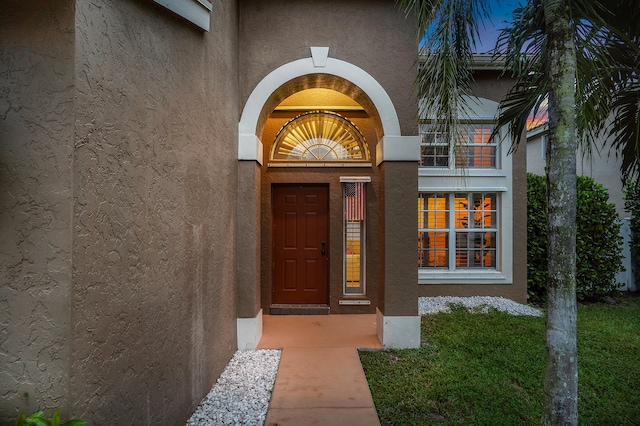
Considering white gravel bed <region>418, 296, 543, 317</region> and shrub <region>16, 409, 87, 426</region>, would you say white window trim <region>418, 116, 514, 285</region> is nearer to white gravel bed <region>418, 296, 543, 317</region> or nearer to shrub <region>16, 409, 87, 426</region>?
white gravel bed <region>418, 296, 543, 317</region>

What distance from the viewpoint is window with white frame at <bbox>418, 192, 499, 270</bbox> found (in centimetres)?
802

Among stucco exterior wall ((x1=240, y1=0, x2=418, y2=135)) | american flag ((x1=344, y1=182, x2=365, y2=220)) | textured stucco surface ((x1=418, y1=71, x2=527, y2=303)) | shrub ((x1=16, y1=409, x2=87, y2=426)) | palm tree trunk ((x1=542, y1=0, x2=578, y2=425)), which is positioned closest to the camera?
shrub ((x1=16, y1=409, x2=87, y2=426))

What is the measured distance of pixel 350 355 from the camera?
15.1ft

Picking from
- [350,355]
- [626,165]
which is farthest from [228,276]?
[626,165]

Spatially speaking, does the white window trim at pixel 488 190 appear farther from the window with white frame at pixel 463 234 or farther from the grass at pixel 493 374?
the grass at pixel 493 374

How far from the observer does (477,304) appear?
727 cm

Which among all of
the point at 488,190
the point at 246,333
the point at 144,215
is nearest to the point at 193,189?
the point at 144,215

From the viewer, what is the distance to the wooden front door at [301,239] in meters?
6.85

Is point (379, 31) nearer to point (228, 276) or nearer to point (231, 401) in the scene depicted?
point (228, 276)

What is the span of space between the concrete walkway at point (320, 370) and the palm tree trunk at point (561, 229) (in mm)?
1629

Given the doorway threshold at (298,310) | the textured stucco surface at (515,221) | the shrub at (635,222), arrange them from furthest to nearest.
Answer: the shrub at (635,222), the textured stucco surface at (515,221), the doorway threshold at (298,310)

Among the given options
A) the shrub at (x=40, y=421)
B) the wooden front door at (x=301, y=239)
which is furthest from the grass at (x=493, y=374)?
the shrub at (x=40, y=421)

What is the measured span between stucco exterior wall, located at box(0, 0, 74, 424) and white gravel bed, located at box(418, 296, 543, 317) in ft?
20.4

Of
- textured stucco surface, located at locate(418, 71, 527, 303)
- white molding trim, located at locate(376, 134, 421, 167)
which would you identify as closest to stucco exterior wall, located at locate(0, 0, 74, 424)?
white molding trim, located at locate(376, 134, 421, 167)
